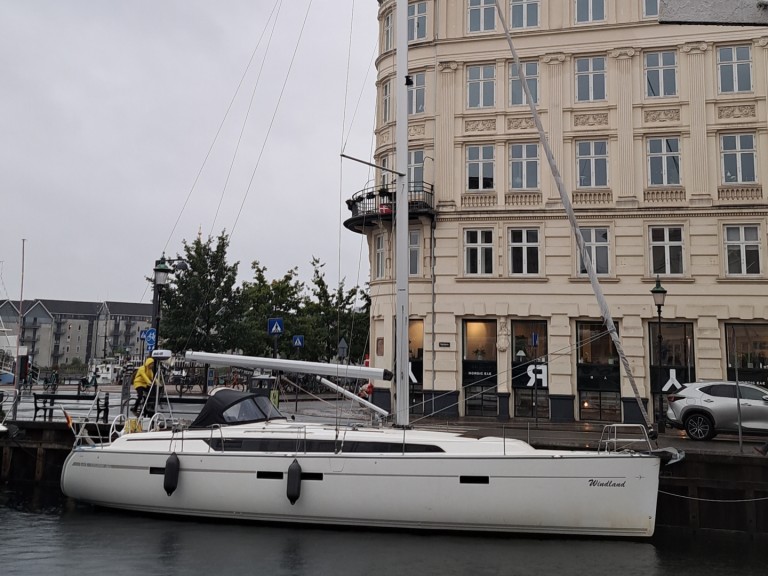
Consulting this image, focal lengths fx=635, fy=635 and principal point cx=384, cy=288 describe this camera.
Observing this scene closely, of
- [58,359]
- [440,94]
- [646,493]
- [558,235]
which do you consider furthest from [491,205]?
[58,359]

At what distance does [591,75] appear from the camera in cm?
2419

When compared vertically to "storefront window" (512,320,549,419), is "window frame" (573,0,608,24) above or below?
above

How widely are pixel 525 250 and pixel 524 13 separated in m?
9.42

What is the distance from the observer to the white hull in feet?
36.1

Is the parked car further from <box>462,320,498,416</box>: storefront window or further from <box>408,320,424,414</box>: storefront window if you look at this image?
<box>408,320,424,414</box>: storefront window

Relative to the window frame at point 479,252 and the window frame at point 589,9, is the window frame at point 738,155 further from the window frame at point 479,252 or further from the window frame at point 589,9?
the window frame at point 479,252

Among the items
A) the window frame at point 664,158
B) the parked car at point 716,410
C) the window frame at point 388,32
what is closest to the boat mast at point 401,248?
the parked car at point 716,410

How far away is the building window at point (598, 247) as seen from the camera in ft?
76.7

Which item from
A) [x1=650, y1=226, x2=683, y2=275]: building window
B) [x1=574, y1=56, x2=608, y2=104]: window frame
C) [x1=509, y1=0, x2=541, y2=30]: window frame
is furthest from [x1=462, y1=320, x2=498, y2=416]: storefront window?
[x1=509, y1=0, x2=541, y2=30]: window frame

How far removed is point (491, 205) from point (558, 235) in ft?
9.03

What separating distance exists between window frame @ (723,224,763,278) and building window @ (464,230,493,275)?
8223mm

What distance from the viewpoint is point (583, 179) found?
23891mm

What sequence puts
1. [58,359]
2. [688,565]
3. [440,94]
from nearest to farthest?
1. [688,565]
2. [440,94]
3. [58,359]

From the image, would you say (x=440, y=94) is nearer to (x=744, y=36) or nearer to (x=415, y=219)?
(x=415, y=219)
